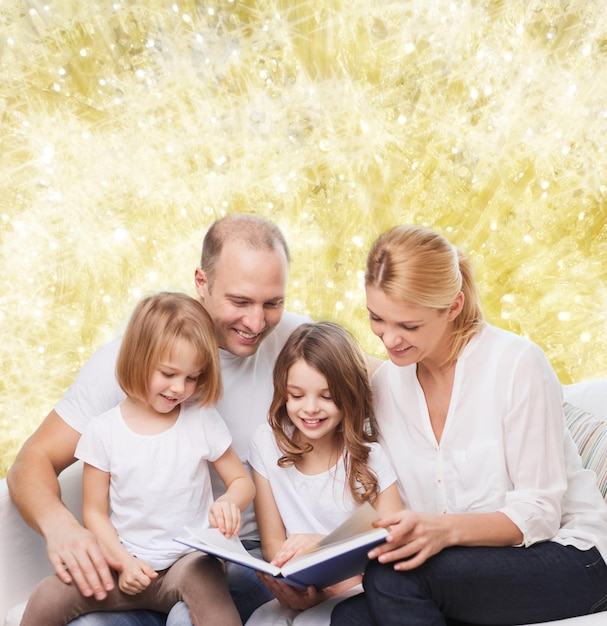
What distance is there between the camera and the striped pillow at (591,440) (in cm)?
204

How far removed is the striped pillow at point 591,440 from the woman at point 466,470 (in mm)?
217

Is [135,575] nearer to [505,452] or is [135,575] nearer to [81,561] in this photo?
[81,561]

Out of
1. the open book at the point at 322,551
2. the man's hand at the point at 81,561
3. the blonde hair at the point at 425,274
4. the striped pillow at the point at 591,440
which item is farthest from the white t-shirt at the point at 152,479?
the striped pillow at the point at 591,440

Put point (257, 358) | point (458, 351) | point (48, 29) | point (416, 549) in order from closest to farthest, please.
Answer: point (416, 549)
point (458, 351)
point (257, 358)
point (48, 29)

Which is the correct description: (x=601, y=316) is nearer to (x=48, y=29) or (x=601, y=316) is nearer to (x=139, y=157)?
(x=139, y=157)

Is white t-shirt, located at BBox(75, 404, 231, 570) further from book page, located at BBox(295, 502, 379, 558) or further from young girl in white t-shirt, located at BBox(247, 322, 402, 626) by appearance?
book page, located at BBox(295, 502, 379, 558)

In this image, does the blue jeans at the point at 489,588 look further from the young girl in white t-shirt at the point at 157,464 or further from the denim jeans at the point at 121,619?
the denim jeans at the point at 121,619

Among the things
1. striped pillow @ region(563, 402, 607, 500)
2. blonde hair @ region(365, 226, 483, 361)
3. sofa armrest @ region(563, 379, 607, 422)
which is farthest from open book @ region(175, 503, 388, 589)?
Result: sofa armrest @ region(563, 379, 607, 422)

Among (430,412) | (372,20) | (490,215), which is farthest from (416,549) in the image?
(372,20)

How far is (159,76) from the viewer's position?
3.25 metres

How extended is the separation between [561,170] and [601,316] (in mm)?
601

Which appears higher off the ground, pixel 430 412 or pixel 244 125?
pixel 244 125

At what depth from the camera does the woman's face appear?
174 cm

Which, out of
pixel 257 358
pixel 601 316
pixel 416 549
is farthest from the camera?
pixel 601 316
